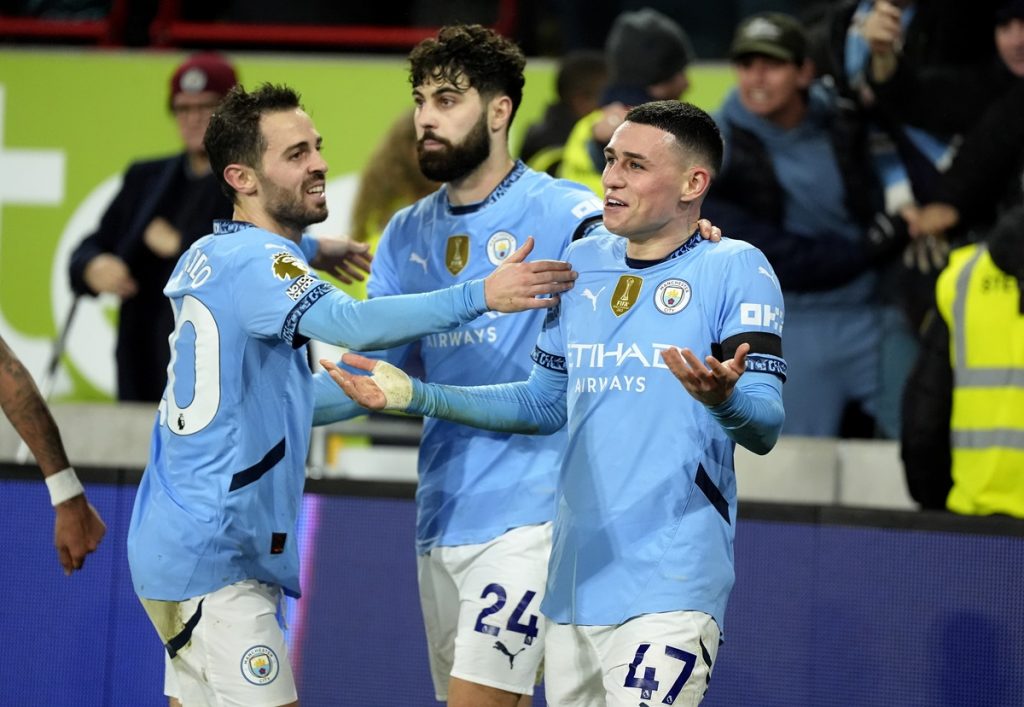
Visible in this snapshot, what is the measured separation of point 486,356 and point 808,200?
2791mm

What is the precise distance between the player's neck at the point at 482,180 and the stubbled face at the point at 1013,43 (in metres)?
2.79

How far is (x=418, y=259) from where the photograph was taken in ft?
16.4

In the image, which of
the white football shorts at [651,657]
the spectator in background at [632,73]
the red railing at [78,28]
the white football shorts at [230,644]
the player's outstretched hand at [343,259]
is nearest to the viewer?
the white football shorts at [651,657]

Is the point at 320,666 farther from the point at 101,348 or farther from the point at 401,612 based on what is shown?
the point at 101,348

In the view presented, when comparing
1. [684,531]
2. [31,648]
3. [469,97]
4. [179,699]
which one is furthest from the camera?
[31,648]

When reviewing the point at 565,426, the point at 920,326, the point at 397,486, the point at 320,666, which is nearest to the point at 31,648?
the point at 320,666

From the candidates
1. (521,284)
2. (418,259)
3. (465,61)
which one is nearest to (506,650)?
(521,284)

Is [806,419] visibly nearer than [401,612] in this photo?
No

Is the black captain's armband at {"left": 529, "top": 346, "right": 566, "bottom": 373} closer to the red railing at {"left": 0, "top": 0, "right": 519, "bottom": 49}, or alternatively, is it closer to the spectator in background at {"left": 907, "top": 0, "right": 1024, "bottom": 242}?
the spectator in background at {"left": 907, "top": 0, "right": 1024, "bottom": 242}

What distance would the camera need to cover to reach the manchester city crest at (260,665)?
4.20 metres

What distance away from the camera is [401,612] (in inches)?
227

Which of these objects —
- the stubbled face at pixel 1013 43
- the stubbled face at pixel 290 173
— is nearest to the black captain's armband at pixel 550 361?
the stubbled face at pixel 290 173

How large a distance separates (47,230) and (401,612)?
12.3 feet

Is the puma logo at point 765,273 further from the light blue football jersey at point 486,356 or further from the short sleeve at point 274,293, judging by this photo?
the short sleeve at point 274,293
